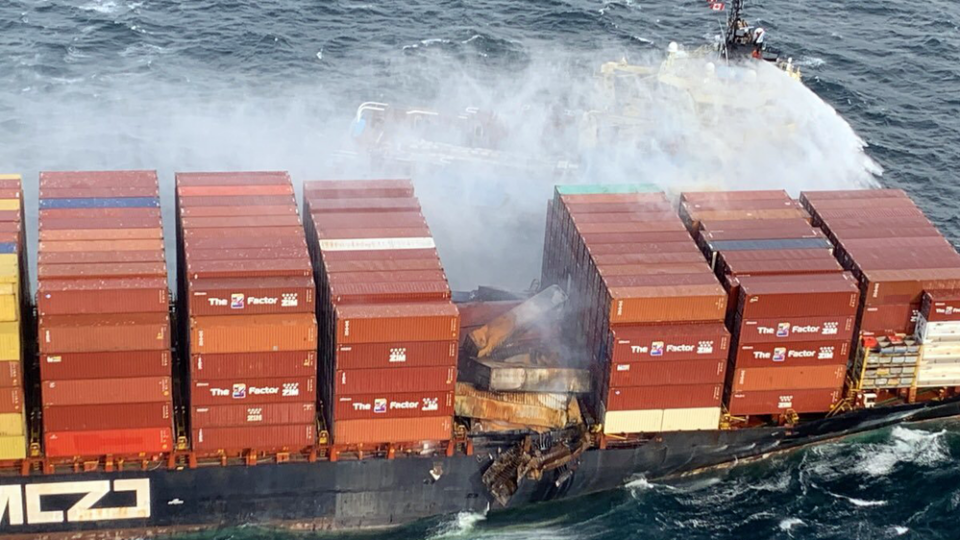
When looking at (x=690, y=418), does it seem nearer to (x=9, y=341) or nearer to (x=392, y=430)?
→ (x=392, y=430)

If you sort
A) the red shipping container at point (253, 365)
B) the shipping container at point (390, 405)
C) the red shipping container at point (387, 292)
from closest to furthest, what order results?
the red shipping container at point (253, 365)
the red shipping container at point (387, 292)
the shipping container at point (390, 405)

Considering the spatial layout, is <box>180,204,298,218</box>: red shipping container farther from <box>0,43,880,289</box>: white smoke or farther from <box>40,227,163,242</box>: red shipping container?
<box>0,43,880,289</box>: white smoke

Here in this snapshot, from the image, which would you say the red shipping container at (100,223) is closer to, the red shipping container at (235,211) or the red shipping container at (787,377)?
the red shipping container at (235,211)

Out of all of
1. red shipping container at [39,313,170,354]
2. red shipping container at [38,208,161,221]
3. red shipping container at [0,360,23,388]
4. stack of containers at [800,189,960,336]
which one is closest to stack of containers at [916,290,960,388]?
stack of containers at [800,189,960,336]

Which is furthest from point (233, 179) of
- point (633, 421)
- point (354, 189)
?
point (633, 421)

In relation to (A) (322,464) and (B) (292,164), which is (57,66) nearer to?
(B) (292,164)

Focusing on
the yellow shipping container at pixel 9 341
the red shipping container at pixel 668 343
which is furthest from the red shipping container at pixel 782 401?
the yellow shipping container at pixel 9 341

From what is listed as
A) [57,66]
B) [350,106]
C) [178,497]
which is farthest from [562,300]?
[57,66]
